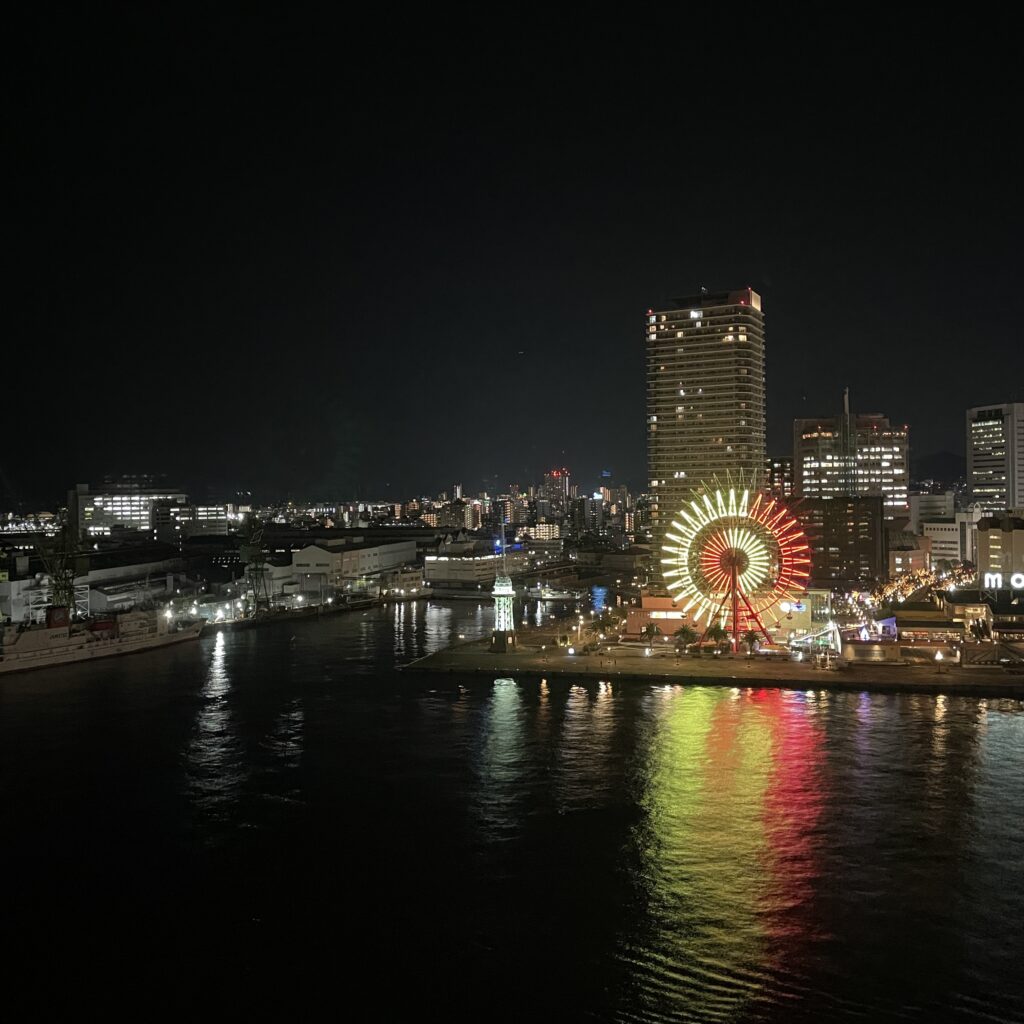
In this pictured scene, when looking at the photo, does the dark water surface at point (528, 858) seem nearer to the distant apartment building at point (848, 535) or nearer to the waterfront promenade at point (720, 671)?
the waterfront promenade at point (720, 671)

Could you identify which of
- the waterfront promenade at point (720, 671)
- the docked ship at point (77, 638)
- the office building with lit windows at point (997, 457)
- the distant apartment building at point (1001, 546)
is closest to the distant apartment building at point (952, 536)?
the office building with lit windows at point (997, 457)

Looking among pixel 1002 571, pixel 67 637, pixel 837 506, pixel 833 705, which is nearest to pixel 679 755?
pixel 833 705

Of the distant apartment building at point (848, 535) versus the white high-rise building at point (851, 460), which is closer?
the distant apartment building at point (848, 535)

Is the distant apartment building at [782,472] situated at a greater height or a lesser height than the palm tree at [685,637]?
greater

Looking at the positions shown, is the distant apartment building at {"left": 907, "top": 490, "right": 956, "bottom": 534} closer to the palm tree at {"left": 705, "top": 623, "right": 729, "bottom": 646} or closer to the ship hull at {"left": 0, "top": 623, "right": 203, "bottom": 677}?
the palm tree at {"left": 705, "top": 623, "right": 729, "bottom": 646}

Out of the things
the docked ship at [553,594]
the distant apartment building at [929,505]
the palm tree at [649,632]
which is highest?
the distant apartment building at [929,505]
